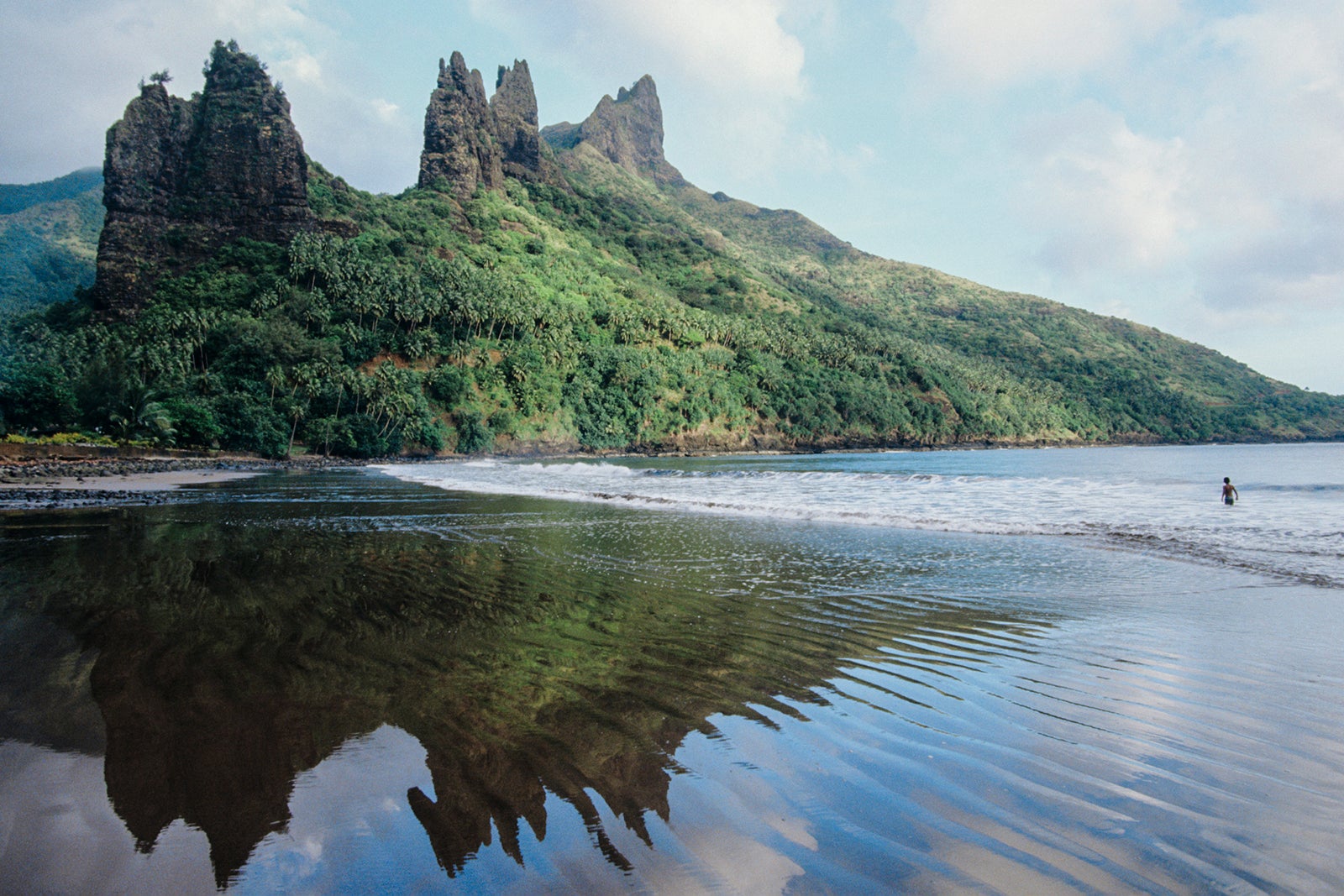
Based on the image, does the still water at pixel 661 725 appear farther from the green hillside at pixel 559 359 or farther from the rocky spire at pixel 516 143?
the rocky spire at pixel 516 143

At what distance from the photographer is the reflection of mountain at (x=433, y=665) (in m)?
3.33

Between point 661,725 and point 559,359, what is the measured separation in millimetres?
81032

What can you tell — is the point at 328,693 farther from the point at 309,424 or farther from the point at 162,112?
the point at 162,112

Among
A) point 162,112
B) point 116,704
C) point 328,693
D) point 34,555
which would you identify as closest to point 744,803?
point 328,693

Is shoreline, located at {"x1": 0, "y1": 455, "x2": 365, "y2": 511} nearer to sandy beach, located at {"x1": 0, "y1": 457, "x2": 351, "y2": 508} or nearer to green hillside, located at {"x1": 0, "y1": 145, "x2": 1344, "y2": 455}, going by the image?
sandy beach, located at {"x1": 0, "y1": 457, "x2": 351, "y2": 508}

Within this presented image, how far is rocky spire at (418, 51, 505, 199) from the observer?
11469 centimetres

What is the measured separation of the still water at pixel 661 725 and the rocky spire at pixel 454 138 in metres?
117

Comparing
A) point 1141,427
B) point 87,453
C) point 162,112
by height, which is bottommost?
point 87,453

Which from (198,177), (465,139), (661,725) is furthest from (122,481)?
(465,139)

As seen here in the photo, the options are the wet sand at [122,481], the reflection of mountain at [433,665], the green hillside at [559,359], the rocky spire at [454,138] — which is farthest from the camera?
the rocky spire at [454,138]

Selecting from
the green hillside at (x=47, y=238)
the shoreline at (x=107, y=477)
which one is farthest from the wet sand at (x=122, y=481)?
the green hillside at (x=47, y=238)

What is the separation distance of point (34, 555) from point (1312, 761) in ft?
47.4

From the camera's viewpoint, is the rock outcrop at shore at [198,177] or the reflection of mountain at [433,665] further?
the rock outcrop at shore at [198,177]

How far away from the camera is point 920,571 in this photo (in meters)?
10.5
